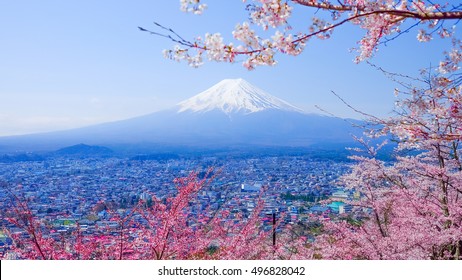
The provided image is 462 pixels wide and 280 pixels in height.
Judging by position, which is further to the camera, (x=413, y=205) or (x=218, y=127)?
(x=218, y=127)

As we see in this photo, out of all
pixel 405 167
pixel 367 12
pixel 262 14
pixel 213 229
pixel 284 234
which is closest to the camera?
pixel 367 12

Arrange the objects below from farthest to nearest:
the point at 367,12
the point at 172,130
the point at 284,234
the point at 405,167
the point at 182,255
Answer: the point at 172,130 < the point at 284,234 < the point at 405,167 < the point at 182,255 < the point at 367,12

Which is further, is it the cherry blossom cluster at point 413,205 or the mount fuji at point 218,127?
the mount fuji at point 218,127

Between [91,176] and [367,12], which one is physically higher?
[367,12]

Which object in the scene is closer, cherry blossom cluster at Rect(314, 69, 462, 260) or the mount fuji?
cherry blossom cluster at Rect(314, 69, 462, 260)

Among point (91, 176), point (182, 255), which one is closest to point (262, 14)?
point (182, 255)

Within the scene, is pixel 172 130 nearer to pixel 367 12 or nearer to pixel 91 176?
pixel 91 176

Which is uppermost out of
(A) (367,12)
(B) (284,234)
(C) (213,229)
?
(A) (367,12)

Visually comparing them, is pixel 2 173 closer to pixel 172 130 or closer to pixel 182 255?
pixel 182 255
